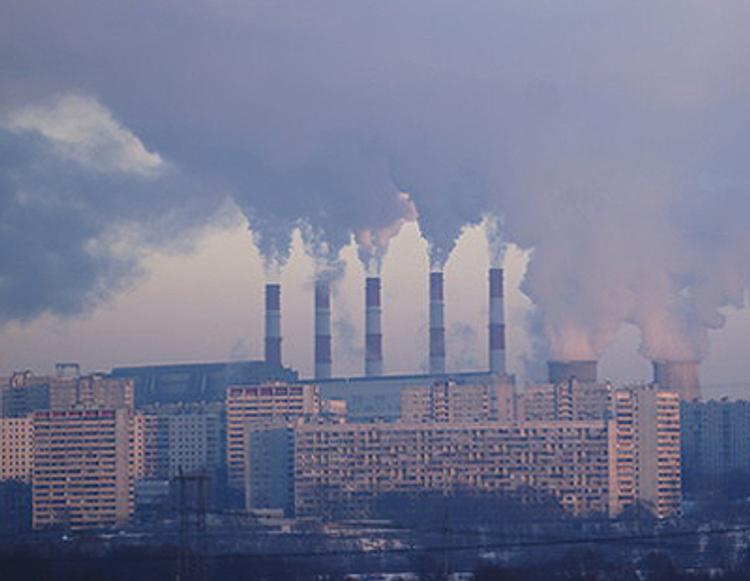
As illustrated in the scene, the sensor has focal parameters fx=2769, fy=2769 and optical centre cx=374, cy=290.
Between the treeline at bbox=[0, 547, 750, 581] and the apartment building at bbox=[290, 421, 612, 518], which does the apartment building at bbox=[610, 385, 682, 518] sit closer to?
the apartment building at bbox=[290, 421, 612, 518]

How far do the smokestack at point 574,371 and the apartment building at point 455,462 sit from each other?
1262 mm

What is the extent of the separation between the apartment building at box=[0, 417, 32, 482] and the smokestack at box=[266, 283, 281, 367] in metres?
5.58

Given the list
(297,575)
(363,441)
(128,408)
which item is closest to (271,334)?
(128,408)

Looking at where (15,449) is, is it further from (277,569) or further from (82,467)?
(277,569)

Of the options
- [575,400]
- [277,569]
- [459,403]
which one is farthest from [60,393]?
[277,569]

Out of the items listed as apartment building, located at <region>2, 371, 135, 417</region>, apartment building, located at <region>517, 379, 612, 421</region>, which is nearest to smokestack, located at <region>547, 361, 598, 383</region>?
apartment building, located at <region>517, 379, 612, 421</region>

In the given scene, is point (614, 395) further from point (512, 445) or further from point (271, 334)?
point (271, 334)

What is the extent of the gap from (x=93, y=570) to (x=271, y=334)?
98.5ft

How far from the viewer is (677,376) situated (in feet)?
176

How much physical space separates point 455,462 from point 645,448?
11.8 feet

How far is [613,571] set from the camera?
32469 millimetres

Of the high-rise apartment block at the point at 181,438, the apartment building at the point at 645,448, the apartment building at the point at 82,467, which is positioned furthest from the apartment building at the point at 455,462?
the high-rise apartment block at the point at 181,438

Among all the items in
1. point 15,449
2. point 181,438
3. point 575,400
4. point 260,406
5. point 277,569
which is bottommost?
point 277,569

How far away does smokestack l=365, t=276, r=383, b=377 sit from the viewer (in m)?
56.0
